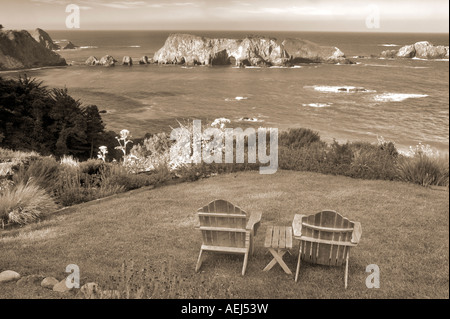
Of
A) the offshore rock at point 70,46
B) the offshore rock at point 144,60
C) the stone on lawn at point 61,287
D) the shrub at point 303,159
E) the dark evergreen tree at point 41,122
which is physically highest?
the offshore rock at point 70,46

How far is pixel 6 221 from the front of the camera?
6867 mm

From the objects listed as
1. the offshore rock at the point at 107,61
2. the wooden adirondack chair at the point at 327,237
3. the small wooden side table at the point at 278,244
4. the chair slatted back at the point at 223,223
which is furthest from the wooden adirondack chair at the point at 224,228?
the offshore rock at the point at 107,61

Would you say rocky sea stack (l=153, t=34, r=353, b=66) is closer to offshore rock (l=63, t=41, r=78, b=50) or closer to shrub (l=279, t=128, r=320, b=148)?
offshore rock (l=63, t=41, r=78, b=50)

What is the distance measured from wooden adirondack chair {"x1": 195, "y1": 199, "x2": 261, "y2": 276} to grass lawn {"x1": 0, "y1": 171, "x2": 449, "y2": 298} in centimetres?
Result: 31

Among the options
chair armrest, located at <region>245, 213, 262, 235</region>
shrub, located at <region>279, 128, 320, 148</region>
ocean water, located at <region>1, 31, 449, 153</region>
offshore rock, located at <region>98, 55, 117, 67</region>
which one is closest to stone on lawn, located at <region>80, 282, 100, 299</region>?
chair armrest, located at <region>245, 213, 262, 235</region>

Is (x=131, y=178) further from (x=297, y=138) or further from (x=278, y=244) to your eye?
(x=297, y=138)

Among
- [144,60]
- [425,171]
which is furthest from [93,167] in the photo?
[144,60]

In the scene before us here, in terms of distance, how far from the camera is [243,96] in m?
28.4

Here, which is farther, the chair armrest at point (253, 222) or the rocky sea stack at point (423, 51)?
the rocky sea stack at point (423, 51)

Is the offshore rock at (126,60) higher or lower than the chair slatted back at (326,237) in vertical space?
higher

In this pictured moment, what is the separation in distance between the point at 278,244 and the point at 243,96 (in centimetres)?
2435

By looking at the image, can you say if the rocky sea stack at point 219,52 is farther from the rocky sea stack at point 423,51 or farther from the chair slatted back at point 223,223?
the rocky sea stack at point 423,51

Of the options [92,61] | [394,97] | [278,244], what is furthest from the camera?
[394,97]

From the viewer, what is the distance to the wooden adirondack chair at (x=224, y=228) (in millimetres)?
4824
